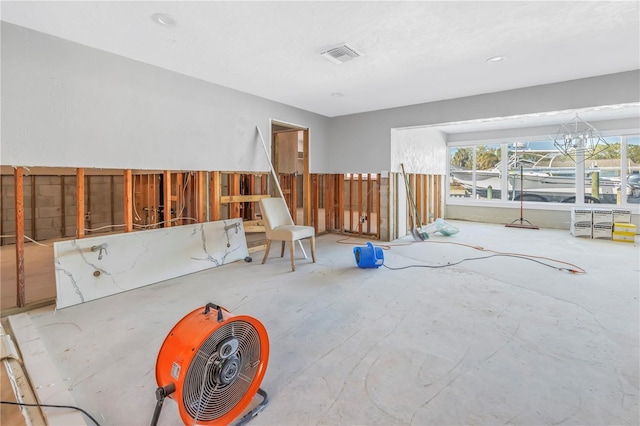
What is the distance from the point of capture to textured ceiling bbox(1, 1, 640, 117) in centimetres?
246

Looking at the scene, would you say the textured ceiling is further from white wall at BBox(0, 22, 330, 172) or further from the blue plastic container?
the blue plastic container

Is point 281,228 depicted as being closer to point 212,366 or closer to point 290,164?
point 212,366

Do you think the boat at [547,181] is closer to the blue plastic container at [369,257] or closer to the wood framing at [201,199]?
the blue plastic container at [369,257]

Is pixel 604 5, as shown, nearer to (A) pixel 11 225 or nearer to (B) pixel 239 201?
(B) pixel 239 201

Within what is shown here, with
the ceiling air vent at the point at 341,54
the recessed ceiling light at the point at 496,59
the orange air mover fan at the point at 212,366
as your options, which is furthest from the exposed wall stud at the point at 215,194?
the recessed ceiling light at the point at 496,59

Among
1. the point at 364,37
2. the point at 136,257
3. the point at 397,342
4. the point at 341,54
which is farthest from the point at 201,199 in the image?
the point at 397,342

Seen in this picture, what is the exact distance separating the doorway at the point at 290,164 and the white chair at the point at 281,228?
3.22 feet

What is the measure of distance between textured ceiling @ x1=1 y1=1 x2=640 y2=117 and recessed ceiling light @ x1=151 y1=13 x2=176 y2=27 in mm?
49

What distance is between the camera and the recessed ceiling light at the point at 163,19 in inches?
100

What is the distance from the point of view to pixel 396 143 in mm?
6117

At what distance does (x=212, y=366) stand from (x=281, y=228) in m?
2.97

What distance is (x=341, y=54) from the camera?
3275 millimetres

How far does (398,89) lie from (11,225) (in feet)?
21.1

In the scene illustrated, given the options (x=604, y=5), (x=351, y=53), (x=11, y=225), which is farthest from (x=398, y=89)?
(x=11, y=225)
